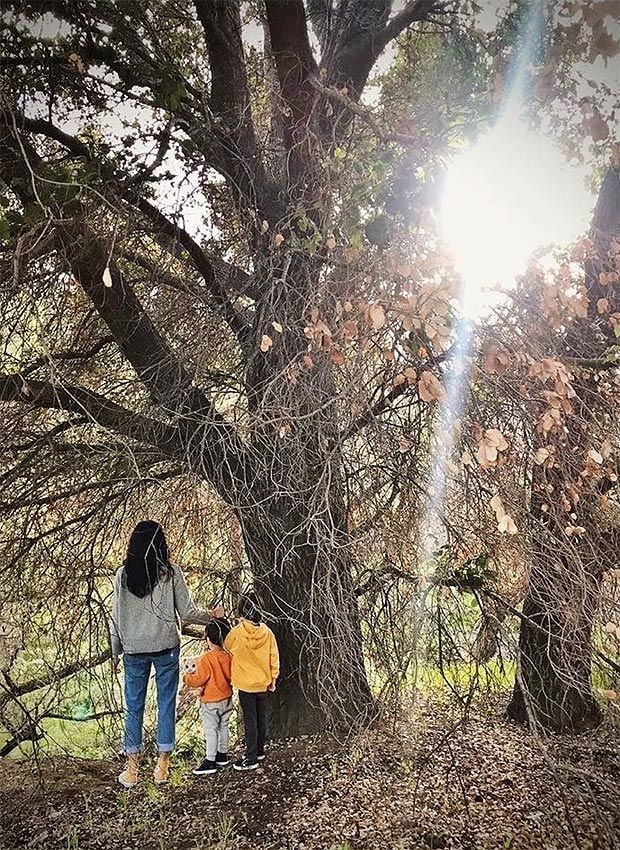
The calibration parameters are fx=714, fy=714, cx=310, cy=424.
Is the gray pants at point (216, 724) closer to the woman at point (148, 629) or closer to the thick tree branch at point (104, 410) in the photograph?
the woman at point (148, 629)

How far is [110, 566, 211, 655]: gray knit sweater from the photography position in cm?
446

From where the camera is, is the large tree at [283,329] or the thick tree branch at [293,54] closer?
the large tree at [283,329]

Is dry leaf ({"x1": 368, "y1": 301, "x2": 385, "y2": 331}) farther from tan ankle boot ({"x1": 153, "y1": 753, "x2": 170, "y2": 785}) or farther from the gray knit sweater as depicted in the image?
tan ankle boot ({"x1": 153, "y1": 753, "x2": 170, "y2": 785})

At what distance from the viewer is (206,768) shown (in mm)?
4801

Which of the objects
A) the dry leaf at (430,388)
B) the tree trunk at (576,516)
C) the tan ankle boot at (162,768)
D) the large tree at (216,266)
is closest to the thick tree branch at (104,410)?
the large tree at (216,266)

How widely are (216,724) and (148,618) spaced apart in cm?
95

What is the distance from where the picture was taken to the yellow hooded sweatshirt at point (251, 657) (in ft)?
15.2

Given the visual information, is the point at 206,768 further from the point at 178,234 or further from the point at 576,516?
the point at 178,234

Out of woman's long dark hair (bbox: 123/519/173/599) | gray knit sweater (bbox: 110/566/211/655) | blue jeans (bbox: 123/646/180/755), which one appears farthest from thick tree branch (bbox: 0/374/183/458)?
blue jeans (bbox: 123/646/180/755)

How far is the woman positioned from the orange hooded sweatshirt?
20cm

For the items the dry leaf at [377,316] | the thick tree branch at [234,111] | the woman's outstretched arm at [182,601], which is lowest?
the woman's outstretched arm at [182,601]

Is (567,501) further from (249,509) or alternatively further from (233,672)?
(233,672)

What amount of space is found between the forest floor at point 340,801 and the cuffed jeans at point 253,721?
0.13 meters

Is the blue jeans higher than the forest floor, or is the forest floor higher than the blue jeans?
the blue jeans
